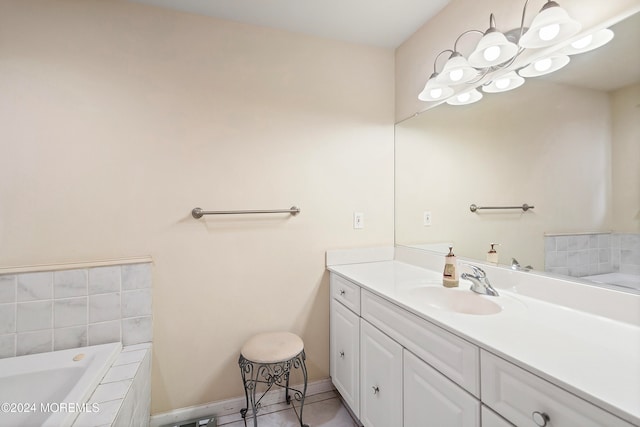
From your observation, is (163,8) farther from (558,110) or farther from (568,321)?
(568,321)

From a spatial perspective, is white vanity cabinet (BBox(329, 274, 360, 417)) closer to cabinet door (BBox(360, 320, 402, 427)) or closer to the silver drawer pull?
cabinet door (BBox(360, 320, 402, 427))

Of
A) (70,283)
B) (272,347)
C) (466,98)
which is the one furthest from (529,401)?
(70,283)

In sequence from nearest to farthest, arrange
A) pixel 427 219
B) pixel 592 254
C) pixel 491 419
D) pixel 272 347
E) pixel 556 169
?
pixel 491 419 → pixel 592 254 → pixel 556 169 → pixel 272 347 → pixel 427 219

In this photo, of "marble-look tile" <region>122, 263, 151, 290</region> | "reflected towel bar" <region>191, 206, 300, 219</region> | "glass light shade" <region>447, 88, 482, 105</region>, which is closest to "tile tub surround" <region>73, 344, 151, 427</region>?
"marble-look tile" <region>122, 263, 151, 290</region>

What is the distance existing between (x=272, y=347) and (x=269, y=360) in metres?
0.10

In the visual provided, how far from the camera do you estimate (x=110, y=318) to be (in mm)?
1492

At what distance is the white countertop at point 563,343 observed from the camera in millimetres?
618

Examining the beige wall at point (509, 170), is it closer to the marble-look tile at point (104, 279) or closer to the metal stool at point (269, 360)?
the metal stool at point (269, 360)

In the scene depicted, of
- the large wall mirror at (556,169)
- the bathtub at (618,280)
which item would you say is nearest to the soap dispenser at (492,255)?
the large wall mirror at (556,169)

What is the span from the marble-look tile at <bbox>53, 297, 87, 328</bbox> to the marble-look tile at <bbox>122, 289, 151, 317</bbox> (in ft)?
0.57

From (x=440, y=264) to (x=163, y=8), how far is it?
2124 millimetres

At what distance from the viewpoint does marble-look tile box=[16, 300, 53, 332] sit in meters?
1.37

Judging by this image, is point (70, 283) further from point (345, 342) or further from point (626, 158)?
point (626, 158)

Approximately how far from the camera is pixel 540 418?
0.69 m
